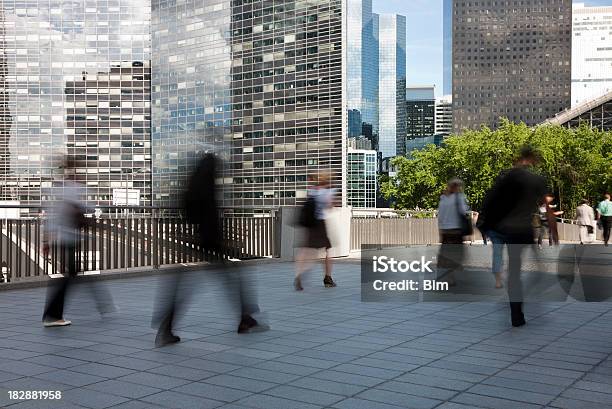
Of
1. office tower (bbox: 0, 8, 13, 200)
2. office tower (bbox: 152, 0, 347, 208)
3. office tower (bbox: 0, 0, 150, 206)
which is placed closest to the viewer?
office tower (bbox: 152, 0, 347, 208)

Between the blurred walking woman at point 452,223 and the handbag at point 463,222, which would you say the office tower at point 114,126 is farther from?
the handbag at point 463,222

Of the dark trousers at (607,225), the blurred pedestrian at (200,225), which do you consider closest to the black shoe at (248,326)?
the blurred pedestrian at (200,225)

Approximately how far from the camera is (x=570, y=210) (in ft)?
218

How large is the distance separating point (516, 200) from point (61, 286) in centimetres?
498

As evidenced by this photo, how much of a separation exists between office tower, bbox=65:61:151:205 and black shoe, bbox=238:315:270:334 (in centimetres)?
13978

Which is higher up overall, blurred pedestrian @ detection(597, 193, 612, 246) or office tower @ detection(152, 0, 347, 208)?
office tower @ detection(152, 0, 347, 208)

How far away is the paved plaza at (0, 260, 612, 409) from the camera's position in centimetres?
484

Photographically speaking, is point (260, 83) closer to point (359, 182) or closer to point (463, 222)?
point (359, 182)

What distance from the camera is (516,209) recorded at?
312 inches

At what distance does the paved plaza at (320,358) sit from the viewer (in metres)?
4.84

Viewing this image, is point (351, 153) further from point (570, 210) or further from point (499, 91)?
point (570, 210)

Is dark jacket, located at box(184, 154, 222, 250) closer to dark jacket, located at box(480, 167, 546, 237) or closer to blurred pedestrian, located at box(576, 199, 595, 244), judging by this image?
dark jacket, located at box(480, 167, 546, 237)

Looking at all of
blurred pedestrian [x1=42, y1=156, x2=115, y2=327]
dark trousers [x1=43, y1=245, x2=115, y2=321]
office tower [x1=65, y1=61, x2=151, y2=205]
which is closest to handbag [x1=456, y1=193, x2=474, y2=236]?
blurred pedestrian [x1=42, y1=156, x2=115, y2=327]

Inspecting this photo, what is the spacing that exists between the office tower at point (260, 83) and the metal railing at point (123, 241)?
10964 centimetres
